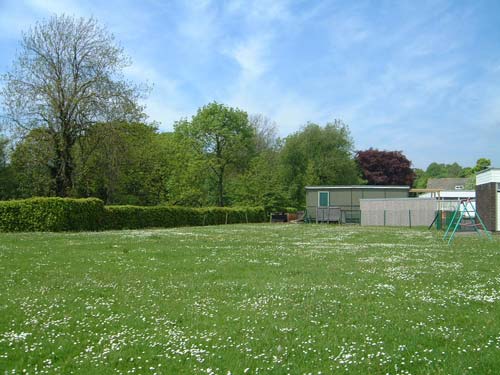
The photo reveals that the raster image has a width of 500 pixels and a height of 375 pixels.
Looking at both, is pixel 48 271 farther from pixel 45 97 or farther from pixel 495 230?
pixel 495 230

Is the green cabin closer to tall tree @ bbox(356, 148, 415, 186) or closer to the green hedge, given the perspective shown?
the green hedge

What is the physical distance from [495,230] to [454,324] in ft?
85.1

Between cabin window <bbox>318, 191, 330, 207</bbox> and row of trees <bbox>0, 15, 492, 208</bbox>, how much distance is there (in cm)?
863

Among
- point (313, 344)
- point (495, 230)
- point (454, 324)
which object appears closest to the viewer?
point (313, 344)

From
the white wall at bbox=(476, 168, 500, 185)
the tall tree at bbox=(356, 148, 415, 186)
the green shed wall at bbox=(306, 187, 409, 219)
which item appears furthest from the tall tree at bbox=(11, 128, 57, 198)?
the tall tree at bbox=(356, 148, 415, 186)

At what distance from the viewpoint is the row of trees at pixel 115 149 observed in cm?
3197

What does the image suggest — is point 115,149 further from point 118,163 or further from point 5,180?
point 5,180

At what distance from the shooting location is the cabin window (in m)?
48.1

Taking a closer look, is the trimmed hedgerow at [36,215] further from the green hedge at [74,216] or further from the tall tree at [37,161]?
the tall tree at [37,161]

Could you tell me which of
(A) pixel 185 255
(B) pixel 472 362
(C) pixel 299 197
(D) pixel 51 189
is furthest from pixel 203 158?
(B) pixel 472 362

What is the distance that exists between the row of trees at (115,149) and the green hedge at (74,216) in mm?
4856

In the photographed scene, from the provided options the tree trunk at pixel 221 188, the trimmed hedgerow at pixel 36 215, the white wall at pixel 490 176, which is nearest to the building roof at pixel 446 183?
the tree trunk at pixel 221 188

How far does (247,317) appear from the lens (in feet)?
21.3

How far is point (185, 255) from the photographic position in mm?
13938
